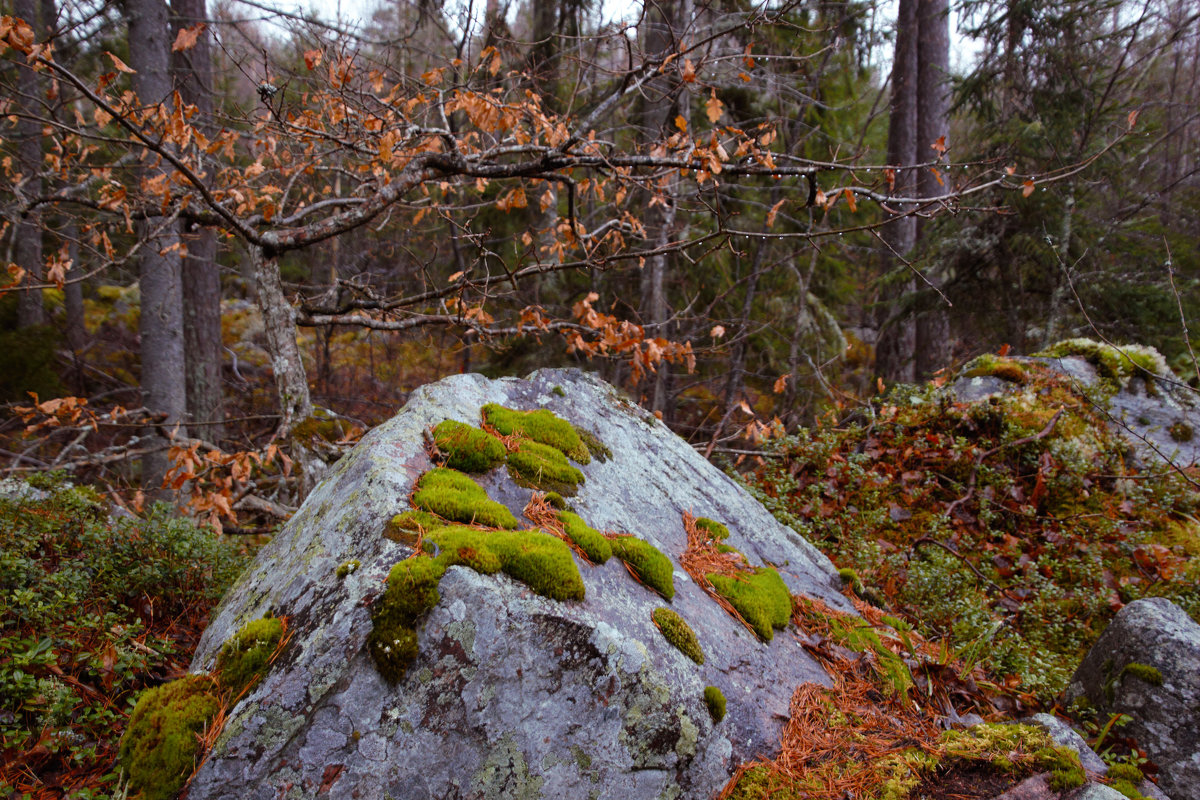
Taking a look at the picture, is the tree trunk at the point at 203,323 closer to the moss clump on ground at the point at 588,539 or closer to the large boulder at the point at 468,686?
the large boulder at the point at 468,686

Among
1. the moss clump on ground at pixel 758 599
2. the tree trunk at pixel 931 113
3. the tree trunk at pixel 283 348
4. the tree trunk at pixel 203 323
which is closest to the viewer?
the moss clump on ground at pixel 758 599

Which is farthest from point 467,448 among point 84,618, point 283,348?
point 283,348

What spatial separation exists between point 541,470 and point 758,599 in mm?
1146

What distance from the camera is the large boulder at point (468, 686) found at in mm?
1647

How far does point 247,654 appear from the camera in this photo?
5.93ft

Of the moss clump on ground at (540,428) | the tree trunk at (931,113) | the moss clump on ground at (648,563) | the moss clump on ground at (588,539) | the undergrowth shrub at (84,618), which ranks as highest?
the tree trunk at (931,113)

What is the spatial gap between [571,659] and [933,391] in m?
5.48

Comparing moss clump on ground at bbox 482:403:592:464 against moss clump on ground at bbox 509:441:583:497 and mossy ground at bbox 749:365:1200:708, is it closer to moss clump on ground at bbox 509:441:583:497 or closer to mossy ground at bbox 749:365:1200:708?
moss clump on ground at bbox 509:441:583:497

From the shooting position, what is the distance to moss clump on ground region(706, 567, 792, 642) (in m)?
2.59

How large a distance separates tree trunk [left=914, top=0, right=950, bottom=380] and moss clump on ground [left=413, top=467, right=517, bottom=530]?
27.6 feet

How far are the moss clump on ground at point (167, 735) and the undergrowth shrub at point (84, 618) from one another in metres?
0.22

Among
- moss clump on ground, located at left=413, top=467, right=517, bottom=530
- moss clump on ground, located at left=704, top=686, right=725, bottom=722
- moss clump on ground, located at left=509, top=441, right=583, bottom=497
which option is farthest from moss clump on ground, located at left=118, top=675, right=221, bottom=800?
moss clump on ground, located at left=704, top=686, right=725, bottom=722

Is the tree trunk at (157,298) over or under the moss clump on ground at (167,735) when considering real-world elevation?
over

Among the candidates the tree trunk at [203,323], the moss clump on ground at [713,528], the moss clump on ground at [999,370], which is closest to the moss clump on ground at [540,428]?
the moss clump on ground at [713,528]
